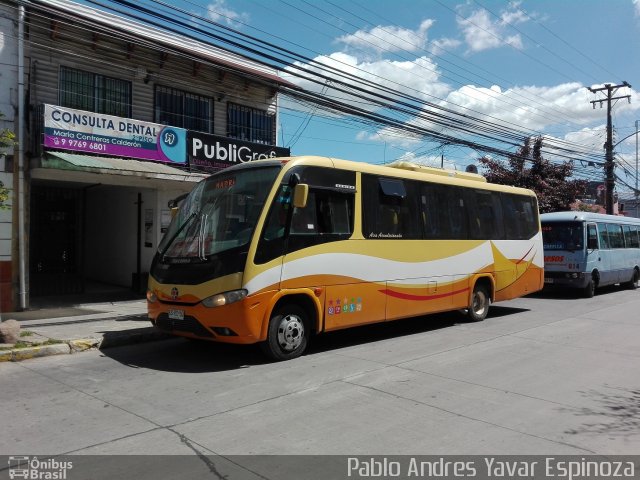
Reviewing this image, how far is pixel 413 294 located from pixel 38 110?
889cm

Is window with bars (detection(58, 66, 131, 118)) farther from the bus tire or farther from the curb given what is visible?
the bus tire

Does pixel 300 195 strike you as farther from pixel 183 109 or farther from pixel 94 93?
pixel 183 109

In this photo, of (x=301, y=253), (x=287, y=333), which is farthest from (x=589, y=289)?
(x=287, y=333)

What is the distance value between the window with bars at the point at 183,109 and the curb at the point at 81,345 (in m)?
7.14

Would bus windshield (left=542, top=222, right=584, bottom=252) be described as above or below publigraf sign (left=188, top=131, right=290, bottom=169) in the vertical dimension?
below

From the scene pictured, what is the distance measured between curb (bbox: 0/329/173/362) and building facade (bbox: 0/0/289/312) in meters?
4.06

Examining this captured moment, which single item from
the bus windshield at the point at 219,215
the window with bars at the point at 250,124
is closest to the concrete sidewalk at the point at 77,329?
the bus windshield at the point at 219,215

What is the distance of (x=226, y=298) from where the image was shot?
7.02 m

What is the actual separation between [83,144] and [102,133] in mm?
529

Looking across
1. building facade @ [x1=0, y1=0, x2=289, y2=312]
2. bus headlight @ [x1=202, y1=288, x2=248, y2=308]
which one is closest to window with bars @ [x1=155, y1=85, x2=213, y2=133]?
building facade @ [x1=0, y1=0, x2=289, y2=312]

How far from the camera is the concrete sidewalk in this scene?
7.96m

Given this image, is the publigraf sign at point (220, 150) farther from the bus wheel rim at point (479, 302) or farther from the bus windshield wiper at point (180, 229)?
the bus wheel rim at point (479, 302)

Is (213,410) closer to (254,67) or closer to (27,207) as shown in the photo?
(27,207)
